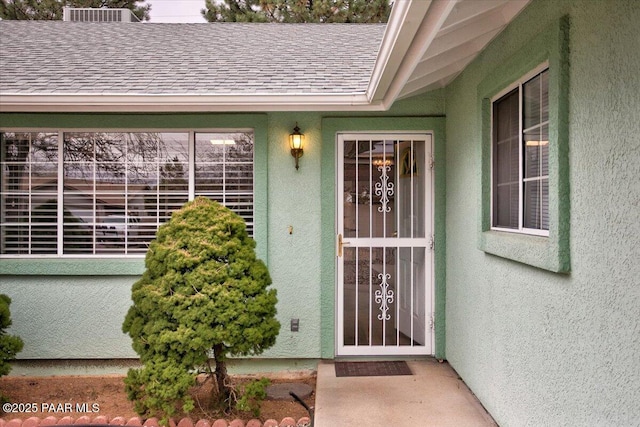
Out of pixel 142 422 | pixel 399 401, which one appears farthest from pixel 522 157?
pixel 142 422

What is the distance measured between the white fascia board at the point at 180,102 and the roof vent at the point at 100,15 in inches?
182

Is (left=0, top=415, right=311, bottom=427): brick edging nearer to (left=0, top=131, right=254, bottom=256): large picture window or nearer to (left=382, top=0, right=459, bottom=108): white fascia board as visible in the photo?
(left=0, top=131, right=254, bottom=256): large picture window

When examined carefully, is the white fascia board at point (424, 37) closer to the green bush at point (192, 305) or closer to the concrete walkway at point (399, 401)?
the green bush at point (192, 305)

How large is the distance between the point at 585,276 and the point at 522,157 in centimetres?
131

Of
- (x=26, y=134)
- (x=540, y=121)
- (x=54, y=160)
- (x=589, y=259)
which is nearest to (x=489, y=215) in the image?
(x=540, y=121)

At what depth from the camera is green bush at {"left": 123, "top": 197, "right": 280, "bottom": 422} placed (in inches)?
147

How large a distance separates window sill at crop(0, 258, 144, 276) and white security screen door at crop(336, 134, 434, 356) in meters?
2.33

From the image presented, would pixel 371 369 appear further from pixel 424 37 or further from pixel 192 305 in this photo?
pixel 424 37

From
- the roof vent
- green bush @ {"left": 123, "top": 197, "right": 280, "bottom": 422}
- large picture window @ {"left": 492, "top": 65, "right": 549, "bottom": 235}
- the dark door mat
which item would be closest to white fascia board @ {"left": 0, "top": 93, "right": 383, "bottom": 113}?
green bush @ {"left": 123, "top": 197, "right": 280, "bottom": 422}

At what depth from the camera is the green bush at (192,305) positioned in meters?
3.73

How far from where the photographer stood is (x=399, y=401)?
426 cm

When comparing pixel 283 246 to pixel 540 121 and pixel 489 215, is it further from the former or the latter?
pixel 540 121

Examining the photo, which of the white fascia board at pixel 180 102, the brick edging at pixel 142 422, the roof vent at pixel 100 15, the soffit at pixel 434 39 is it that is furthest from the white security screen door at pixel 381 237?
the roof vent at pixel 100 15

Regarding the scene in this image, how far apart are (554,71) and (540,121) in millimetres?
592
